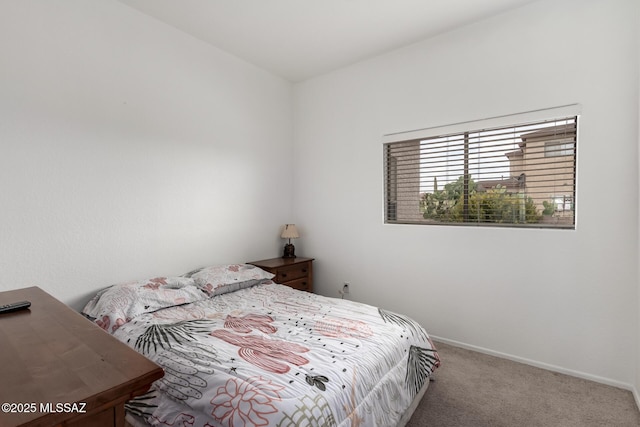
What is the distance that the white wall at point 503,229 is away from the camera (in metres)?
2.28

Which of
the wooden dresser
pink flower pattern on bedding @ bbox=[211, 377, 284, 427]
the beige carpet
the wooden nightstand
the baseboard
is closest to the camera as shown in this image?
the wooden dresser

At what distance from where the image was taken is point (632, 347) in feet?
7.41

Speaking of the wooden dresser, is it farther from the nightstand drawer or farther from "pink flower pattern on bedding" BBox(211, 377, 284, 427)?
the nightstand drawer

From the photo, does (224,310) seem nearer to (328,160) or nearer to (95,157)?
(95,157)

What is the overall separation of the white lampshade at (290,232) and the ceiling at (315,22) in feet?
6.06

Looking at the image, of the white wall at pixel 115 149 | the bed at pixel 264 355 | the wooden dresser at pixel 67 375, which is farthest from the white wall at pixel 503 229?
the wooden dresser at pixel 67 375

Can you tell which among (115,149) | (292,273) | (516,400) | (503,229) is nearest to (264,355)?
(516,400)

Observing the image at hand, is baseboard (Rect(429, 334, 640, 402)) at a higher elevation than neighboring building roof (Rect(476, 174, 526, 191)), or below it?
below

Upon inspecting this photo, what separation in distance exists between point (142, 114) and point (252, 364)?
89.8 inches

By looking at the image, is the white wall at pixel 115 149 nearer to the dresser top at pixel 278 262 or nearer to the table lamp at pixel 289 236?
the dresser top at pixel 278 262

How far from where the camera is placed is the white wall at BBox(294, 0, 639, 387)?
2283mm

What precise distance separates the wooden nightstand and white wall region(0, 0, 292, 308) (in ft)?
0.98

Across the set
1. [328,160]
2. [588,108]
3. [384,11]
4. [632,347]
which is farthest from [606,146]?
[328,160]

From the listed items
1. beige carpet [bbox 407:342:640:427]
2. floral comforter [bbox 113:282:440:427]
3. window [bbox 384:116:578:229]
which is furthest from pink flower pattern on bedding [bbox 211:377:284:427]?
window [bbox 384:116:578:229]
